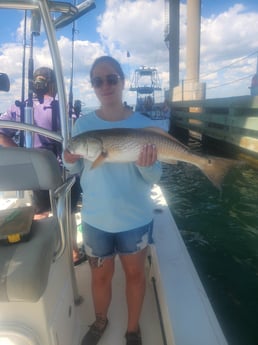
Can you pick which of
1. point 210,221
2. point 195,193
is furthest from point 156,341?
point 195,193

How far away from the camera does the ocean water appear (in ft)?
13.0

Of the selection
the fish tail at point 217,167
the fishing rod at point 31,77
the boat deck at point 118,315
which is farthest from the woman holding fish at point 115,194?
the fishing rod at point 31,77

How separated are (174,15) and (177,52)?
14.5 feet

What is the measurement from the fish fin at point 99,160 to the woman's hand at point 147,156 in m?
0.25

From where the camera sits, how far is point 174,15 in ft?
118

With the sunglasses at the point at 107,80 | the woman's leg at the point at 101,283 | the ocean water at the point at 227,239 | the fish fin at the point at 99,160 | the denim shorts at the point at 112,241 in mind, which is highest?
the sunglasses at the point at 107,80

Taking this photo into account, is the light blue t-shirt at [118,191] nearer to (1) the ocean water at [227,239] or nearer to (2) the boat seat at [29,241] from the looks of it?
(2) the boat seat at [29,241]

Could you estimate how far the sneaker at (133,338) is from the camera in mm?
2326

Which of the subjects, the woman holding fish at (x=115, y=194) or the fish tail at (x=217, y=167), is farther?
the fish tail at (x=217, y=167)

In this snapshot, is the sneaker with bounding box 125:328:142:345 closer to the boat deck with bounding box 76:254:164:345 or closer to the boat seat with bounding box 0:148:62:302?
the boat deck with bounding box 76:254:164:345

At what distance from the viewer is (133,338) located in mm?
2342

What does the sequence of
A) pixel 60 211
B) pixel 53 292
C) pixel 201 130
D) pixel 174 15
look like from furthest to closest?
pixel 174 15
pixel 201 130
pixel 60 211
pixel 53 292

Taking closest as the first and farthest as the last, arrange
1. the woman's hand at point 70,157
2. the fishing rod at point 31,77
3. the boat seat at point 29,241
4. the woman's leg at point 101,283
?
1. the boat seat at point 29,241
2. the woman's hand at point 70,157
3. the woman's leg at point 101,283
4. the fishing rod at point 31,77

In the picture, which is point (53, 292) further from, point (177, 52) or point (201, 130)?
point (177, 52)
